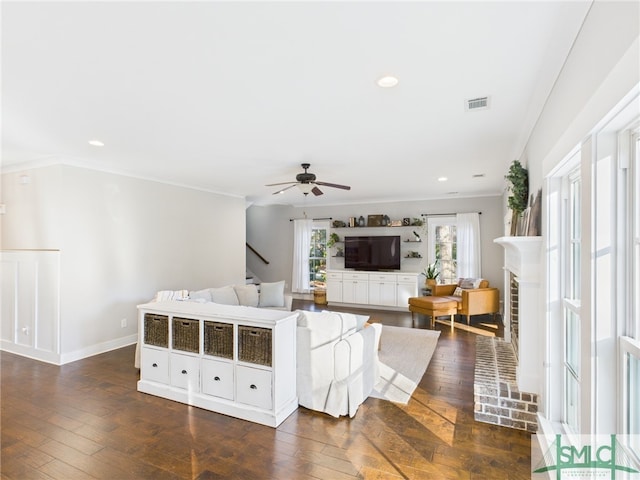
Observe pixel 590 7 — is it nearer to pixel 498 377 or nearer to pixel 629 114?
pixel 629 114

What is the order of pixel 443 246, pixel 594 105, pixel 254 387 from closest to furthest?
pixel 594 105 → pixel 254 387 → pixel 443 246

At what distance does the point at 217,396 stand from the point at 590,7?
11.7 ft

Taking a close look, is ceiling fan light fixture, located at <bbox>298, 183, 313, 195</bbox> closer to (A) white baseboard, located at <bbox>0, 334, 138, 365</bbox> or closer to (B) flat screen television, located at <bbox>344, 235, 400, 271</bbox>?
(A) white baseboard, located at <bbox>0, 334, 138, 365</bbox>

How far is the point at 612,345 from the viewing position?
1.44 m

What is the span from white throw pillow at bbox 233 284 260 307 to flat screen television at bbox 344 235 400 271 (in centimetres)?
303

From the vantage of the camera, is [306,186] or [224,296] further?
[224,296]

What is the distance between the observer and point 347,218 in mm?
8383

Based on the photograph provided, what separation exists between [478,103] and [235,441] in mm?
3173

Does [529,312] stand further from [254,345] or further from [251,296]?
[251,296]

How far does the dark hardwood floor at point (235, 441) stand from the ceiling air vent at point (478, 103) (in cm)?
255

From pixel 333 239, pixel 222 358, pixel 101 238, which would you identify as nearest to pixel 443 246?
pixel 333 239

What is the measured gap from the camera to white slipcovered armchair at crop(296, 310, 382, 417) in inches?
114
